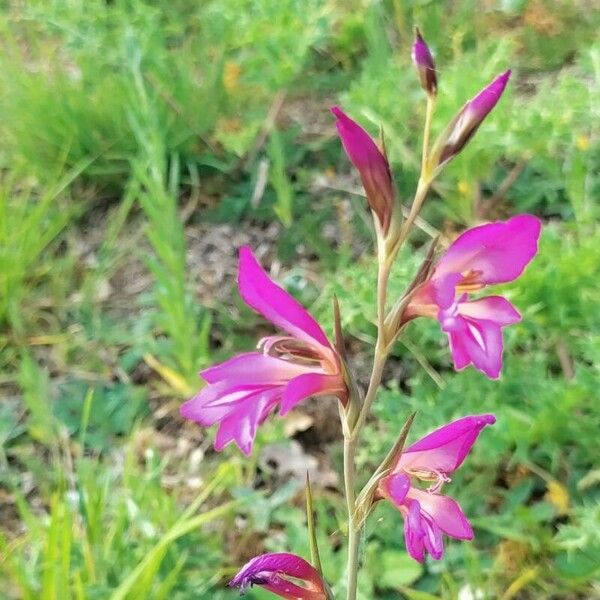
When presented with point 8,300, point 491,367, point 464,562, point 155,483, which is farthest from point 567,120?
point 8,300

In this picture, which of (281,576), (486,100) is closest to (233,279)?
(281,576)

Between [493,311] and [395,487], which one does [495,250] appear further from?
[395,487]

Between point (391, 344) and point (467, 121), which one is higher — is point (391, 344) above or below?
below

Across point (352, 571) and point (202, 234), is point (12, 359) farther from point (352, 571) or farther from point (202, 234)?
point (352, 571)

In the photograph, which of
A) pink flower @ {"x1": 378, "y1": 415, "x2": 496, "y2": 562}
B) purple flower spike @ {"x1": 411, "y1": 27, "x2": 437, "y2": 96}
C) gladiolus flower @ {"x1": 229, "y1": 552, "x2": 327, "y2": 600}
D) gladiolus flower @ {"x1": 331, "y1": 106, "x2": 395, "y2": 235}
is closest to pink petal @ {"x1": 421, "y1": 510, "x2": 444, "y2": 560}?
pink flower @ {"x1": 378, "y1": 415, "x2": 496, "y2": 562}

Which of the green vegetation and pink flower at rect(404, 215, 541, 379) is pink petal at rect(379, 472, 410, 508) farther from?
the green vegetation

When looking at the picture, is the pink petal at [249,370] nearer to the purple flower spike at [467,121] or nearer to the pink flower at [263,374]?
the pink flower at [263,374]

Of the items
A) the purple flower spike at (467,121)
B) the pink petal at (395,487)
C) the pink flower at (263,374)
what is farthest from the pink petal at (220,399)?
the purple flower spike at (467,121)
